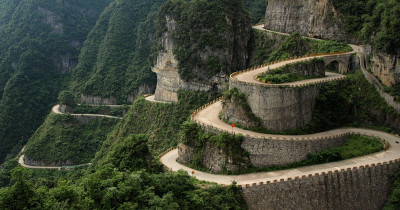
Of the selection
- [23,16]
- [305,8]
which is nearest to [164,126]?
[305,8]

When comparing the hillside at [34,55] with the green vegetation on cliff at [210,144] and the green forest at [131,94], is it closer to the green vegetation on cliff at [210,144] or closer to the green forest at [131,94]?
the green forest at [131,94]

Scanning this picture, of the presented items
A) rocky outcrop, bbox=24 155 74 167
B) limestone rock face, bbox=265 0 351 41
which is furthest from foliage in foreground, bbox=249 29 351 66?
rocky outcrop, bbox=24 155 74 167

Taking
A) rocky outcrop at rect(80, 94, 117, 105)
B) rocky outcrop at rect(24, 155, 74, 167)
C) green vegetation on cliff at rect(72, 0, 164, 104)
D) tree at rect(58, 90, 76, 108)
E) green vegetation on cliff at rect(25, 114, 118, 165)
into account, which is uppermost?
green vegetation on cliff at rect(72, 0, 164, 104)

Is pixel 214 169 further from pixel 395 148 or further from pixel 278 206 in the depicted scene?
pixel 395 148

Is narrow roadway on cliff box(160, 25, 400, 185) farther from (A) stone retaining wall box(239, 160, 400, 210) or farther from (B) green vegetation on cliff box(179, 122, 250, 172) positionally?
(B) green vegetation on cliff box(179, 122, 250, 172)

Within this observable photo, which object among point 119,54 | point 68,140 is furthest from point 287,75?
point 119,54

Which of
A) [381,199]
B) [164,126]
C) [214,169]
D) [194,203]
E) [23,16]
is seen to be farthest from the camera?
[23,16]

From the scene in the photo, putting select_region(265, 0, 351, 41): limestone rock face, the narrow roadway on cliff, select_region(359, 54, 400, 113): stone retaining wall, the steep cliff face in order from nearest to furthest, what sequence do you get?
the narrow roadway on cliff, select_region(359, 54, 400, 113): stone retaining wall, select_region(265, 0, 351, 41): limestone rock face, the steep cliff face
